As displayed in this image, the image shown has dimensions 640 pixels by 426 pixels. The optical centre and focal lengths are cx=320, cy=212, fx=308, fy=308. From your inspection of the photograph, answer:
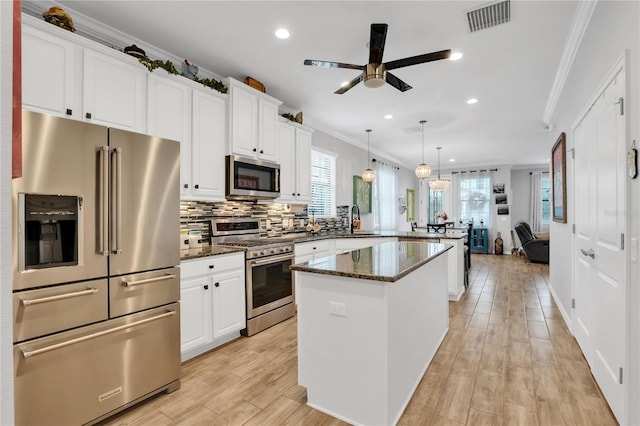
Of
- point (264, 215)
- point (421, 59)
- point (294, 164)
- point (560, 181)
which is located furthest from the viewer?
point (294, 164)

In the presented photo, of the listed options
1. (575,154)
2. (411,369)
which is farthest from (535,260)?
(411,369)

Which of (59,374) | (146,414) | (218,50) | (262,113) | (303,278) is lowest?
(146,414)

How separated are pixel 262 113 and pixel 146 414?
118 inches

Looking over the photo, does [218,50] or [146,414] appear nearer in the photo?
[146,414]

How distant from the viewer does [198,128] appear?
3.03 meters

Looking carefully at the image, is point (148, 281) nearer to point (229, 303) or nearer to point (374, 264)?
point (229, 303)

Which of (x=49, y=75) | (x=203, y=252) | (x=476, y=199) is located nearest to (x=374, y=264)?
(x=203, y=252)

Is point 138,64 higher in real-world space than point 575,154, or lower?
higher

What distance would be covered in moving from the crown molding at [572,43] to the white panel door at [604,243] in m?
0.72

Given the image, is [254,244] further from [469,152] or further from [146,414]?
[469,152]

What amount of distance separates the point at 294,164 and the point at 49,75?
2.66 meters

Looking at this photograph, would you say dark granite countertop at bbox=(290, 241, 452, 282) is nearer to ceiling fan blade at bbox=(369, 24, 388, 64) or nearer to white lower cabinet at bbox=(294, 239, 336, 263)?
white lower cabinet at bbox=(294, 239, 336, 263)

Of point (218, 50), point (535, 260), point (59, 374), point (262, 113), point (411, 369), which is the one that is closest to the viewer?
point (59, 374)

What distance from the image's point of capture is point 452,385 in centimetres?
223
